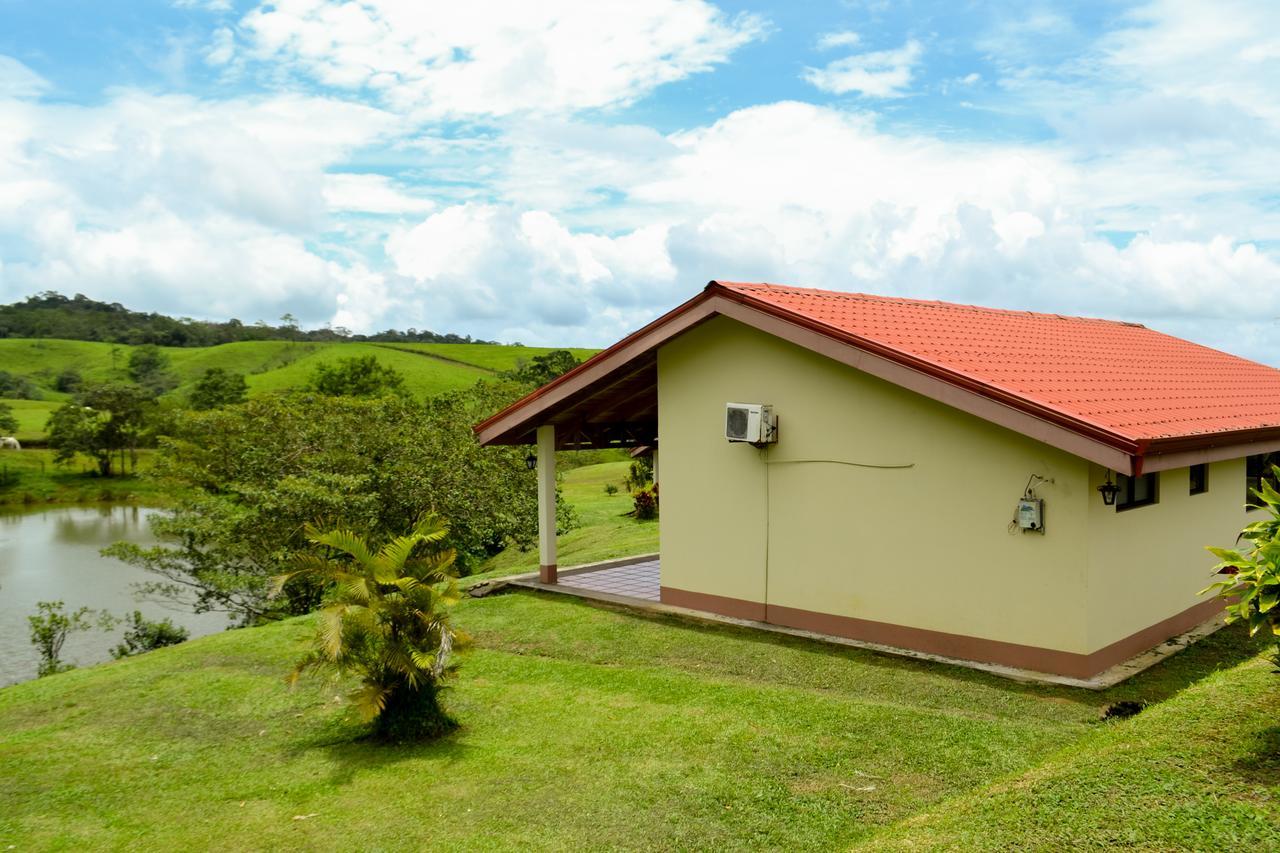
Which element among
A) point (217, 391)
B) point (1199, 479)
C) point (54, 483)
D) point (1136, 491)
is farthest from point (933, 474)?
point (217, 391)

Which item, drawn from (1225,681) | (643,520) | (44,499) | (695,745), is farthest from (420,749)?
(44,499)

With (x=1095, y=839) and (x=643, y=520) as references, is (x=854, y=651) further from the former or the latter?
(x=643, y=520)

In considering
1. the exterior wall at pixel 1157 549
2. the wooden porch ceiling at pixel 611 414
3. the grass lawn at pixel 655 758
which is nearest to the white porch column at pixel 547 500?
the wooden porch ceiling at pixel 611 414

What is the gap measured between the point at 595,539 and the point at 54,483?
44.8m

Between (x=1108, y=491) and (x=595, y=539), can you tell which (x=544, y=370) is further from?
(x=1108, y=491)

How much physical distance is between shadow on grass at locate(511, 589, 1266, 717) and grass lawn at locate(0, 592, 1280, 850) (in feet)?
0.13

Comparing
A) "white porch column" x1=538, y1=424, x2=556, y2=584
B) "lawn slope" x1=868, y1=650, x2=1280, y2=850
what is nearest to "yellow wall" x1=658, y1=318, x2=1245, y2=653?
"white porch column" x1=538, y1=424, x2=556, y2=584

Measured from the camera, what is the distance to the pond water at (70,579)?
2052cm

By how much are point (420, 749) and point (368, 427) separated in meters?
14.8

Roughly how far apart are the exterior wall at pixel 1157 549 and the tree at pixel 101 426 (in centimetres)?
5352

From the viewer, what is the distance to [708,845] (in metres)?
5.69

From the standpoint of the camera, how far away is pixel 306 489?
18.1 metres

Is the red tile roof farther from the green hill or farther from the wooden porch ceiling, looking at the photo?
the green hill

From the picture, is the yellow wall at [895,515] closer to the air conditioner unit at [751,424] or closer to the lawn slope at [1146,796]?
the air conditioner unit at [751,424]
